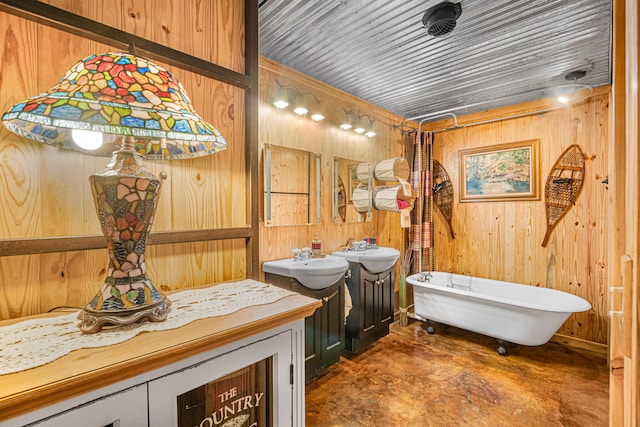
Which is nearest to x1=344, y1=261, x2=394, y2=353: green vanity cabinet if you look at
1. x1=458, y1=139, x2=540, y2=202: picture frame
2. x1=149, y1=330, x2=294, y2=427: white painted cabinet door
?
x1=149, y1=330, x2=294, y2=427: white painted cabinet door

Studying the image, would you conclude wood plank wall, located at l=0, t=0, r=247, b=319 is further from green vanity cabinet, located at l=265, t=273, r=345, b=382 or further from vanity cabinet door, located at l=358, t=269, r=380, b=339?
vanity cabinet door, located at l=358, t=269, r=380, b=339

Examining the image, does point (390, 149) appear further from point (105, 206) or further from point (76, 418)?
point (76, 418)

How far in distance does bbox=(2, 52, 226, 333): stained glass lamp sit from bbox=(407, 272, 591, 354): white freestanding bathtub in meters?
2.71

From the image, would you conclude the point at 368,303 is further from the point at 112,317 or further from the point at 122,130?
the point at 122,130

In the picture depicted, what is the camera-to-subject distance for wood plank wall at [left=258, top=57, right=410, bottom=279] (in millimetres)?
2311

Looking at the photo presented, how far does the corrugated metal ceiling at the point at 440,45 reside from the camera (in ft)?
5.39

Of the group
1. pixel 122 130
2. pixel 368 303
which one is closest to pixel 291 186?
pixel 368 303

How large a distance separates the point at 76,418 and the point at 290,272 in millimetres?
1405

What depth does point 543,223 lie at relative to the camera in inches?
120

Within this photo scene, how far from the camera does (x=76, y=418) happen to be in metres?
0.63

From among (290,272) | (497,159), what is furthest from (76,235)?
(497,159)

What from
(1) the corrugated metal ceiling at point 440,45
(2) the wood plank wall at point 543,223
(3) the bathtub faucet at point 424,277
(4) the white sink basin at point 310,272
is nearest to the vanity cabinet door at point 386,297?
(3) the bathtub faucet at point 424,277

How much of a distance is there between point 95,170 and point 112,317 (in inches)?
25.0

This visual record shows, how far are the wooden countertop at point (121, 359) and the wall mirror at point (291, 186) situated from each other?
55.3 inches
